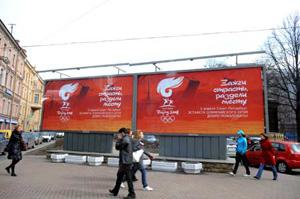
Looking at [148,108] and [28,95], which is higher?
[28,95]

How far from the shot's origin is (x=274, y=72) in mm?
32094

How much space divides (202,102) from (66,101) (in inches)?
308

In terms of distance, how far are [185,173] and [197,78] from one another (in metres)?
4.29

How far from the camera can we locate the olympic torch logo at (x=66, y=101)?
1622 centimetres

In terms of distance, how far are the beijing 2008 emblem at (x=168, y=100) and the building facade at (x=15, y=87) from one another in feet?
88.8

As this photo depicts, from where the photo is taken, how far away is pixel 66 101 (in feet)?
53.8

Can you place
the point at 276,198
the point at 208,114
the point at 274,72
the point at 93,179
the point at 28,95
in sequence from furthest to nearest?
1. the point at 28,95
2. the point at 274,72
3. the point at 208,114
4. the point at 93,179
5. the point at 276,198

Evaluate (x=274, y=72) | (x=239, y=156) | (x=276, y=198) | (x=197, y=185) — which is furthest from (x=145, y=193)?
(x=274, y=72)

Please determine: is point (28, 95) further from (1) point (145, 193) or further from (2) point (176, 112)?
(1) point (145, 193)

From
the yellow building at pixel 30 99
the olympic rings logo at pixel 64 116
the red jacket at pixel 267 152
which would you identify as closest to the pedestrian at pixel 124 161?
the red jacket at pixel 267 152

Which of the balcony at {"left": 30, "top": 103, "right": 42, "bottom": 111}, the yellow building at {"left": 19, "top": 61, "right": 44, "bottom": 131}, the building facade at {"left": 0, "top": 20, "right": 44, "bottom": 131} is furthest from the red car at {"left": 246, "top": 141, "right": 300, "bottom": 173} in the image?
the balcony at {"left": 30, "top": 103, "right": 42, "bottom": 111}

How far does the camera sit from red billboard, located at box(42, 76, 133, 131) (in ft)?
48.6

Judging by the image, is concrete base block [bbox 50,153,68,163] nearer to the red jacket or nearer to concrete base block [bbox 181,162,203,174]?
concrete base block [bbox 181,162,203,174]

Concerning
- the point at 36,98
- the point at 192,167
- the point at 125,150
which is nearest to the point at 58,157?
the point at 192,167
